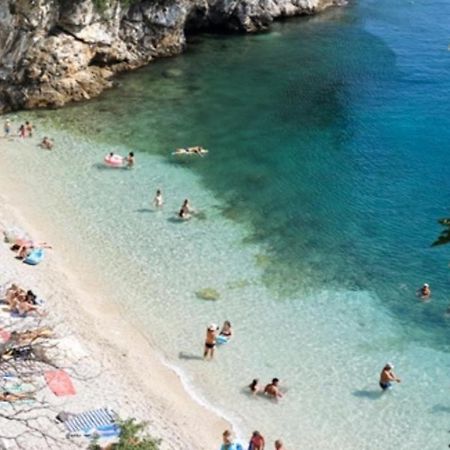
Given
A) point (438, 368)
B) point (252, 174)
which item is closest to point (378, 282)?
point (438, 368)

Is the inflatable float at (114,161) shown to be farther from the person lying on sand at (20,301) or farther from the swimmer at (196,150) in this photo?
the person lying on sand at (20,301)

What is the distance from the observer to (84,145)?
38875 mm

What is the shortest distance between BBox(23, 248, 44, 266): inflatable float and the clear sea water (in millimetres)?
1292

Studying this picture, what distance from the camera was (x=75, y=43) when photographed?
44.2m

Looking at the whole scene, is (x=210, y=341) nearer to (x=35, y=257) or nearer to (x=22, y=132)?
(x=35, y=257)

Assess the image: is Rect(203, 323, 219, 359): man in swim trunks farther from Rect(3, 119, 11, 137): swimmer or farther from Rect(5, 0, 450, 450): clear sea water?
→ Rect(3, 119, 11, 137): swimmer

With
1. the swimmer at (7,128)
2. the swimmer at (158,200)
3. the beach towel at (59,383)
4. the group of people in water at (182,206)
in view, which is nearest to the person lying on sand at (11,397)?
the beach towel at (59,383)

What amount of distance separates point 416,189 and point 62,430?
22.8 metres

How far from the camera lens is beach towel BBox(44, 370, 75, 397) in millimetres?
21747

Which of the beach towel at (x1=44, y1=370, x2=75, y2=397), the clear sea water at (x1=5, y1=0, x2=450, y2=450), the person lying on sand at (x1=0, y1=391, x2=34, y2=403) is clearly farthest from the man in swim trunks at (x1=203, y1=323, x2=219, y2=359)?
the person lying on sand at (x1=0, y1=391, x2=34, y2=403)

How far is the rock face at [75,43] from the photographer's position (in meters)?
41.2

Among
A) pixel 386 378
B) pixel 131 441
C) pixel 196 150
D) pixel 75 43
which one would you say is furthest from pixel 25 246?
pixel 75 43

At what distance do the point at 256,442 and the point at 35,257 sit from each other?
502 inches

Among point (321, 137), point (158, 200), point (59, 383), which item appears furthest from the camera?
point (321, 137)
